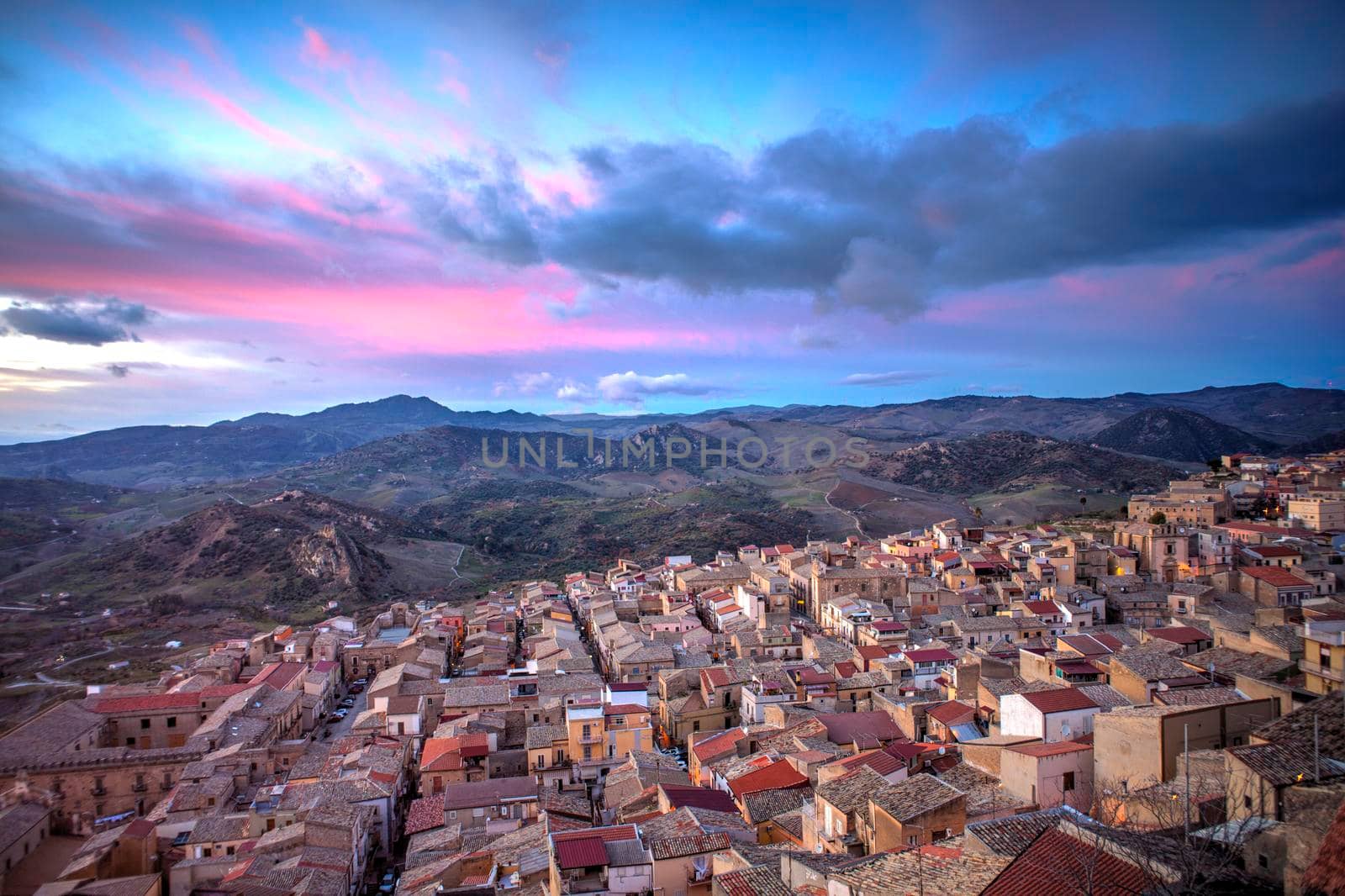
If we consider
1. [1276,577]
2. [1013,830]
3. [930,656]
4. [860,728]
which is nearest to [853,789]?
[1013,830]

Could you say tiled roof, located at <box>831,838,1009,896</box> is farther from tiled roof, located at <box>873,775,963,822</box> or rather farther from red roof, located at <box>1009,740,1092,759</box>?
red roof, located at <box>1009,740,1092,759</box>

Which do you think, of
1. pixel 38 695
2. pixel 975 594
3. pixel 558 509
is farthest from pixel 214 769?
pixel 558 509

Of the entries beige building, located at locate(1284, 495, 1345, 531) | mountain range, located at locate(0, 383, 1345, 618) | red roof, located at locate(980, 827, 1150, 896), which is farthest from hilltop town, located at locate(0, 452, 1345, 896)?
mountain range, located at locate(0, 383, 1345, 618)

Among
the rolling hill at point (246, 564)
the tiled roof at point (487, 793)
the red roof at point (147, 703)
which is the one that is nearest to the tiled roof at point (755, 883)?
the tiled roof at point (487, 793)

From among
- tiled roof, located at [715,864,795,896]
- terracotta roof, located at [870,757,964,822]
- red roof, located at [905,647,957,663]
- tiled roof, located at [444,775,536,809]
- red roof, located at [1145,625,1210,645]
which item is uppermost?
red roof, located at [1145,625,1210,645]

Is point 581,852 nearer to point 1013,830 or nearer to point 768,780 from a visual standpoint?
point 768,780

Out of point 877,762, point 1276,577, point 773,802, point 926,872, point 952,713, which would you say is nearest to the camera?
point 926,872
